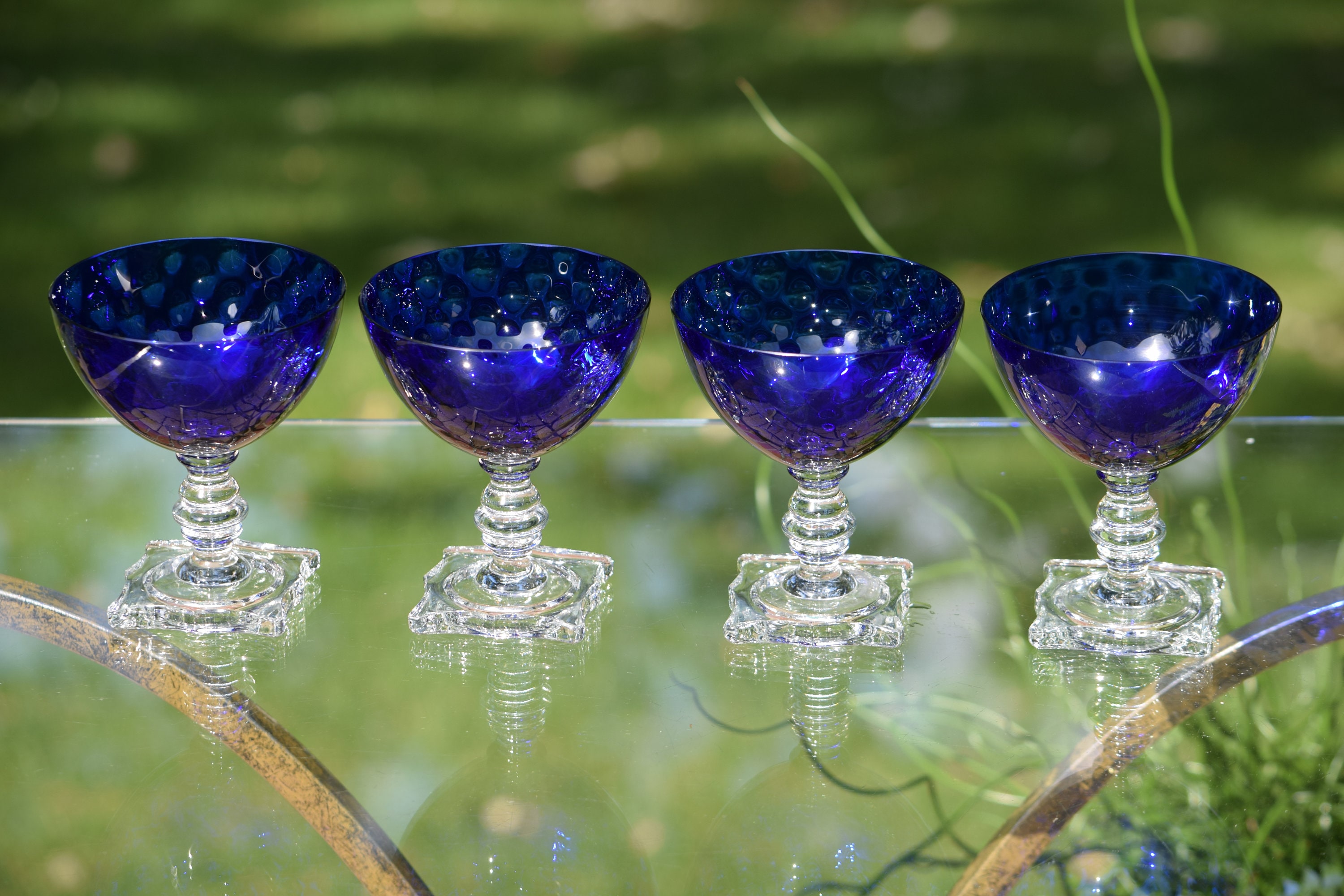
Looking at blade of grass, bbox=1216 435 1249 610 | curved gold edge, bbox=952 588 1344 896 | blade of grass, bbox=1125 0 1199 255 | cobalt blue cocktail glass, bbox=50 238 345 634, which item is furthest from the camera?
blade of grass, bbox=1125 0 1199 255

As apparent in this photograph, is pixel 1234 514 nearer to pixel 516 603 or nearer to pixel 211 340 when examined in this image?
pixel 516 603

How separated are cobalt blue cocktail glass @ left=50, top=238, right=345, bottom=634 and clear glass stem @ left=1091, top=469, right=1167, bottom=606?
41 cm

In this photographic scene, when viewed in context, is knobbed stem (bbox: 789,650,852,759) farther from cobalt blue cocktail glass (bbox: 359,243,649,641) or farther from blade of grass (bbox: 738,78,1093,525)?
blade of grass (bbox: 738,78,1093,525)

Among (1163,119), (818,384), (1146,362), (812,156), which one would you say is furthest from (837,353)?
(1163,119)

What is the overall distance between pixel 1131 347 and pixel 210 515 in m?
0.52

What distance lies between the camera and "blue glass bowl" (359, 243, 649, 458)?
2.23ft

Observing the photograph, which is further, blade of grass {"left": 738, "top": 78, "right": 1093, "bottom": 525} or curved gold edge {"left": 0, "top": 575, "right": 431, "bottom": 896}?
blade of grass {"left": 738, "top": 78, "right": 1093, "bottom": 525}

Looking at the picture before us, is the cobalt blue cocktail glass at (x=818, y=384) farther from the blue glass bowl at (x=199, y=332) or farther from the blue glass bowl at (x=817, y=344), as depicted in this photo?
the blue glass bowl at (x=199, y=332)

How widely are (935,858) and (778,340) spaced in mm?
323

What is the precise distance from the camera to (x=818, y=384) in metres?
0.66

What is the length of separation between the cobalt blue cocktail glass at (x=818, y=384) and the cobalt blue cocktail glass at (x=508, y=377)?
0.19 ft

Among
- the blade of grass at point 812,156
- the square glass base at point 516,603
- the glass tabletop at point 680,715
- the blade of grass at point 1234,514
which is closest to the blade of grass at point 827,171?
the blade of grass at point 812,156

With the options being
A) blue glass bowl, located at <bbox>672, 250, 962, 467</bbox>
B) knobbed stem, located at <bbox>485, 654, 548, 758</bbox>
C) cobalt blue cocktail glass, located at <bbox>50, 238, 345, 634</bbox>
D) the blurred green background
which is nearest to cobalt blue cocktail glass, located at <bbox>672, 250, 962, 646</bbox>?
blue glass bowl, located at <bbox>672, 250, 962, 467</bbox>

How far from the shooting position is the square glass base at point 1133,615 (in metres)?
0.72
